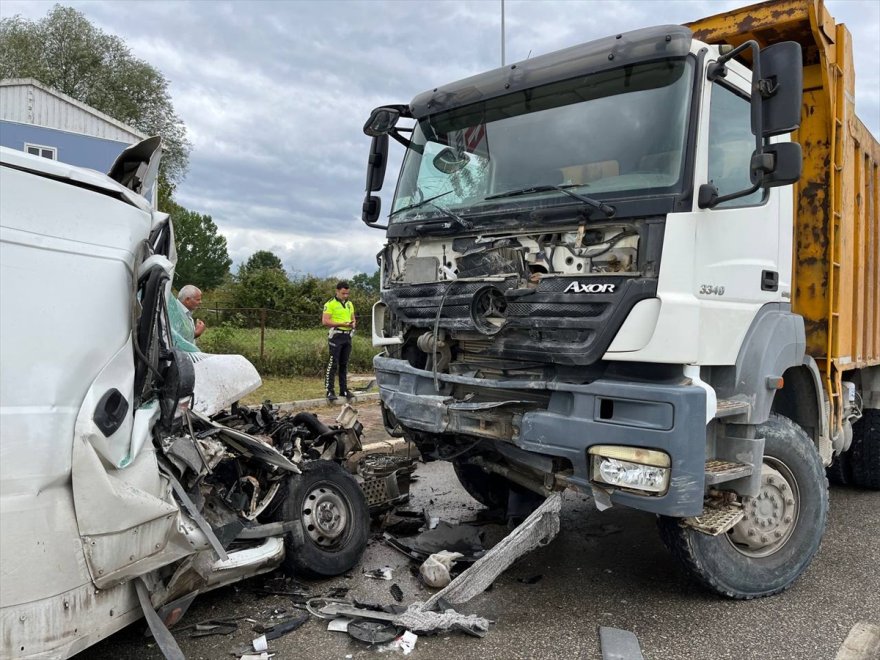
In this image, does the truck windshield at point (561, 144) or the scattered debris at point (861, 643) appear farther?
the truck windshield at point (561, 144)

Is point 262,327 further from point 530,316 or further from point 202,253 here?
point 202,253

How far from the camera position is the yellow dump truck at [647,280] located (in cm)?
327

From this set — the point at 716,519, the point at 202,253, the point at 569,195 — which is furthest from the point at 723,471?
the point at 202,253

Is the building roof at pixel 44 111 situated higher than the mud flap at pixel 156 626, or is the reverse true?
the building roof at pixel 44 111

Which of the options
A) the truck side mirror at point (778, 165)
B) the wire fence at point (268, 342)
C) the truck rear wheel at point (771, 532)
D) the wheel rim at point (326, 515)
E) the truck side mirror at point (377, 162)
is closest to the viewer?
the truck side mirror at point (778, 165)

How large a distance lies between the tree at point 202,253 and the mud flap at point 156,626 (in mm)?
52061

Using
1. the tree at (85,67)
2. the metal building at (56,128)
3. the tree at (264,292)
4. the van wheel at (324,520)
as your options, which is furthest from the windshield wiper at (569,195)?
the tree at (85,67)

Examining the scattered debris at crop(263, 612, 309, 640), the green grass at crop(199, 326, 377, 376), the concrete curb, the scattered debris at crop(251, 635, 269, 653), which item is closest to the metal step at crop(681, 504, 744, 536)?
the scattered debris at crop(263, 612, 309, 640)

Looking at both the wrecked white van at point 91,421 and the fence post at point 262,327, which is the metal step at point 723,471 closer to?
the wrecked white van at point 91,421

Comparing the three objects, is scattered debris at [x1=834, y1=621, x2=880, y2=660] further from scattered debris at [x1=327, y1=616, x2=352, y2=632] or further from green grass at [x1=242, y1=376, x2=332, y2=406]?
green grass at [x1=242, y1=376, x2=332, y2=406]

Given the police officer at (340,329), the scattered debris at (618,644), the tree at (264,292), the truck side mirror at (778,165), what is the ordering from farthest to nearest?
the tree at (264,292) → the police officer at (340,329) → the truck side mirror at (778,165) → the scattered debris at (618,644)

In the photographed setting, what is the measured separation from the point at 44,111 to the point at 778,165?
733 inches

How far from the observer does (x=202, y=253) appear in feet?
194

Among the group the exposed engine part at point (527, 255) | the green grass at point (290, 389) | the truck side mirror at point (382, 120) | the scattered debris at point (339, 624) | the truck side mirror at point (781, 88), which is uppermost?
the truck side mirror at point (382, 120)
